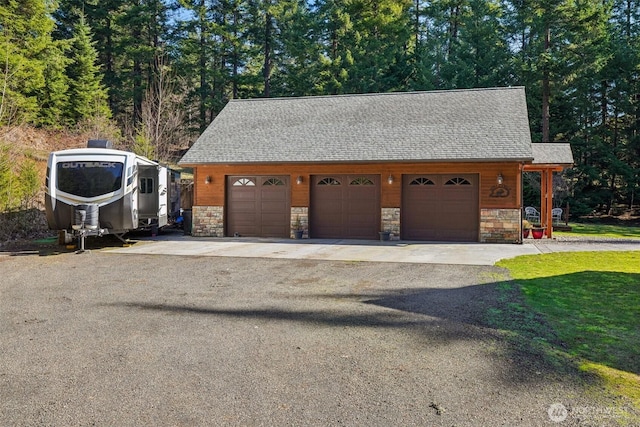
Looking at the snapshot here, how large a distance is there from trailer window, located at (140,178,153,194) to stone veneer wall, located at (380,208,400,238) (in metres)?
7.39

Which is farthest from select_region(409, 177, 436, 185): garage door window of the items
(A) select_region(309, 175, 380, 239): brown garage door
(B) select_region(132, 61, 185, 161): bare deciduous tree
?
(B) select_region(132, 61, 185, 161): bare deciduous tree

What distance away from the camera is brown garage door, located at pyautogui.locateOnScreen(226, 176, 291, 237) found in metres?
15.0

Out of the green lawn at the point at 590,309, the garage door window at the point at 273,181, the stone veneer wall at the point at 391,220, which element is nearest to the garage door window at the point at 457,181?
the stone veneer wall at the point at 391,220

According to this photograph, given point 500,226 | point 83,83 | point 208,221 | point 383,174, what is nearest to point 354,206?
point 383,174

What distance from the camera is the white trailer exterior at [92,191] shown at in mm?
11125

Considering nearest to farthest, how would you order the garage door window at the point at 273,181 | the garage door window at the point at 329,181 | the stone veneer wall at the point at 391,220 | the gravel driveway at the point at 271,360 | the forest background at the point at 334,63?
the gravel driveway at the point at 271,360
the stone veneer wall at the point at 391,220
the garage door window at the point at 329,181
the garage door window at the point at 273,181
the forest background at the point at 334,63

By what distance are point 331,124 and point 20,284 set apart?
37.5 feet

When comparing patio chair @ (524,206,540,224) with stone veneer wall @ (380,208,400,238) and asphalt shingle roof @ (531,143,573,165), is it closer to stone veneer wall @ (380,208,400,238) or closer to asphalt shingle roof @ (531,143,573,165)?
asphalt shingle roof @ (531,143,573,165)

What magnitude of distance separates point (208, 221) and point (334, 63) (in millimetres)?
16175

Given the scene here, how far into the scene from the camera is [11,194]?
1381 cm

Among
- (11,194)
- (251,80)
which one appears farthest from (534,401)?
(251,80)

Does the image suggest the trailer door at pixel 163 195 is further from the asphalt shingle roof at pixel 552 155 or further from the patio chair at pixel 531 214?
the patio chair at pixel 531 214

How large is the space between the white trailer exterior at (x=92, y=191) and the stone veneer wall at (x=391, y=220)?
7567mm

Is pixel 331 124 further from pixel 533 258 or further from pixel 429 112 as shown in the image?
pixel 533 258
